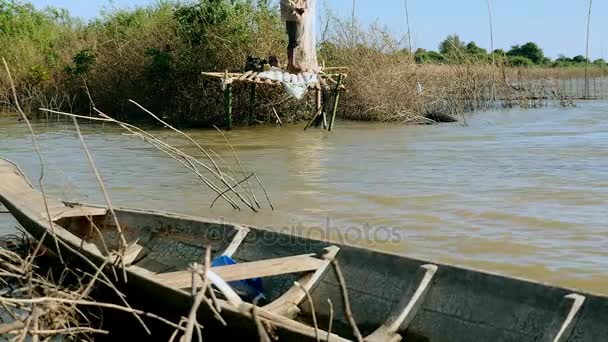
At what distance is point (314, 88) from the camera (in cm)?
1474

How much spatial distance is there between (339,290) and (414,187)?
4.51 meters

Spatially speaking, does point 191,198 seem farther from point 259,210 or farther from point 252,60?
point 252,60

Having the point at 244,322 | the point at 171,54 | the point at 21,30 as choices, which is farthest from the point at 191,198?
the point at 21,30

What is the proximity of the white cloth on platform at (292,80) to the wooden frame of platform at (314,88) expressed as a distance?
11cm

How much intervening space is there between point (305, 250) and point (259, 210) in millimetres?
3024

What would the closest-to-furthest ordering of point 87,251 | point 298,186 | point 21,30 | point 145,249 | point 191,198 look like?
point 87,251
point 145,249
point 191,198
point 298,186
point 21,30

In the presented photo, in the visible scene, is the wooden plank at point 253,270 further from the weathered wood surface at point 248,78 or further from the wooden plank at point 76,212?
the weathered wood surface at point 248,78

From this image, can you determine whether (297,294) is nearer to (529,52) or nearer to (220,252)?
(220,252)

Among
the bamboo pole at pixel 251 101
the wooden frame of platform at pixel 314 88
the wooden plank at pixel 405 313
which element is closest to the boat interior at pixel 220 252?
the wooden plank at pixel 405 313

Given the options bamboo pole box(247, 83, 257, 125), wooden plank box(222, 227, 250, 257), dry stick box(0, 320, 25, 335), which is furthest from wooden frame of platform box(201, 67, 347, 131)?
dry stick box(0, 320, 25, 335)

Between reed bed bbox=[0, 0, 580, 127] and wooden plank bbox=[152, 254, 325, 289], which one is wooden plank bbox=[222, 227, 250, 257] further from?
reed bed bbox=[0, 0, 580, 127]

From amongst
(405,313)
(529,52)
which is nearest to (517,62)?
(529,52)

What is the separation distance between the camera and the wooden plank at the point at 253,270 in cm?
381

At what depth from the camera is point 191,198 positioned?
26.2 ft
